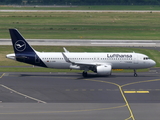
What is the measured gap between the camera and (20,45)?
5872 centimetres

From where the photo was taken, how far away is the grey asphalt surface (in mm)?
36875

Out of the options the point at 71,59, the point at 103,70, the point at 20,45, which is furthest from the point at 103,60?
the point at 20,45

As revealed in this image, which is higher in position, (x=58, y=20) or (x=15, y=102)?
(x=58, y=20)

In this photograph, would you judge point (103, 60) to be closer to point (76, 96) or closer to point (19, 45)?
point (19, 45)

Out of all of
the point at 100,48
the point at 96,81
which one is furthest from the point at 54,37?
the point at 96,81

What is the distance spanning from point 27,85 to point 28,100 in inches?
343

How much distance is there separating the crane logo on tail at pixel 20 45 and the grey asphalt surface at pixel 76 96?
14.0 feet

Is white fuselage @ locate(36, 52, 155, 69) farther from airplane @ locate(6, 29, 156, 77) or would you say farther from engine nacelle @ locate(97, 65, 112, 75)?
engine nacelle @ locate(97, 65, 112, 75)

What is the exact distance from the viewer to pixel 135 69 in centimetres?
5956

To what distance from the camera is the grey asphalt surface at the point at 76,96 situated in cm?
3688

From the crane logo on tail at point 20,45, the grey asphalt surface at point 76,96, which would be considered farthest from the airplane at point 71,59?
the grey asphalt surface at point 76,96

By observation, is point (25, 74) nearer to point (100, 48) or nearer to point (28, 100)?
point (28, 100)

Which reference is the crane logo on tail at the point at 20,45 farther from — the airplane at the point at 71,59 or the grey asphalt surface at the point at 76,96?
the grey asphalt surface at the point at 76,96
